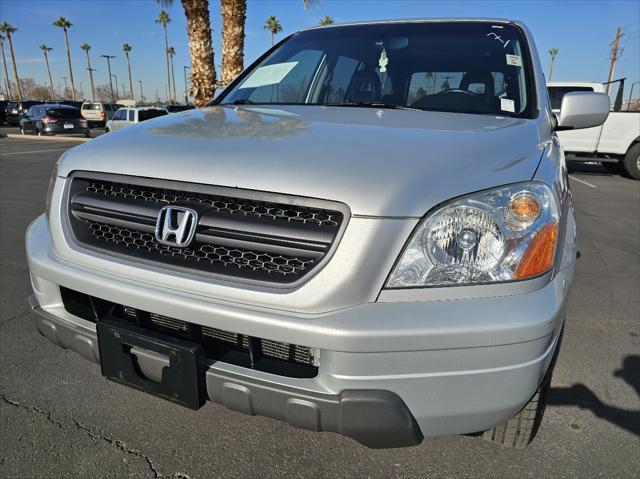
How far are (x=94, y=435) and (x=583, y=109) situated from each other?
9.49ft

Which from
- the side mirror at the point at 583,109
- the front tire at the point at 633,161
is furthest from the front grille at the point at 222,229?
the front tire at the point at 633,161

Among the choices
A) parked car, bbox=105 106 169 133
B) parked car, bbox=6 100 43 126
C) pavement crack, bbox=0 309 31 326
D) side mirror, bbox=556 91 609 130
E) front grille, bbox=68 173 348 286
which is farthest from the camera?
parked car, bbox=6 100 43 126

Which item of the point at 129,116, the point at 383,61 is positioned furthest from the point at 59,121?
the point at 383,61

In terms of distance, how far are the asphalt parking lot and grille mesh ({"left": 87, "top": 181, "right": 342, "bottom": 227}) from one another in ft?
3.43

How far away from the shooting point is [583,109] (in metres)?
2.52

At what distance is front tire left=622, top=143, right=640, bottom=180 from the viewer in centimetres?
1070

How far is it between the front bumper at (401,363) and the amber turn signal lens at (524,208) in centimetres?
21

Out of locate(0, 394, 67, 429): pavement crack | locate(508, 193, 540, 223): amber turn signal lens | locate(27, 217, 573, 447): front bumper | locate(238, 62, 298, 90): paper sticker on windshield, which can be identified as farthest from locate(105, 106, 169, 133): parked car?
locate(508, 193, 540, 223): amber turn signal lens

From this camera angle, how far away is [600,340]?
293 centimetres

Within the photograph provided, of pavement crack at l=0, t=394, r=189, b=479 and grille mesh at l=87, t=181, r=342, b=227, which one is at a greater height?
grille mesh at l=87, t=181, r=342, b=227

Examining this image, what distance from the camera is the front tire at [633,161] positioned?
35.1ft

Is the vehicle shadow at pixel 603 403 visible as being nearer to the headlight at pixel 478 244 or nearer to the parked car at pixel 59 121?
the headlight at pixel 478 244

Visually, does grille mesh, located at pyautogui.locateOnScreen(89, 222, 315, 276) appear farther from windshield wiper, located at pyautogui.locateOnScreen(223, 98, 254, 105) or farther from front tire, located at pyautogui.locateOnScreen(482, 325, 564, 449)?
windshield wiper, located at pyautogui.locateOnScreen(223, 98, 254, 105)

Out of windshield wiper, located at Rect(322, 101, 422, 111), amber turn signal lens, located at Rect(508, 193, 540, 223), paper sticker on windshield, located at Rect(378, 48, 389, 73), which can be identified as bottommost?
amber turn signal lens, located at Rect(508, 193, 540, 223)
